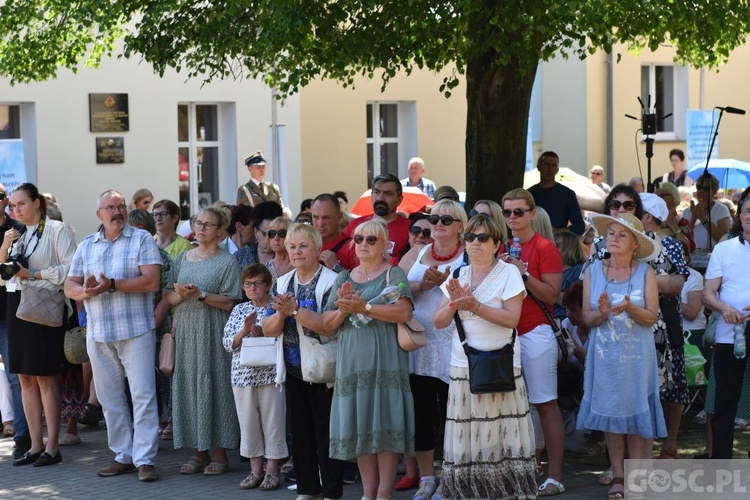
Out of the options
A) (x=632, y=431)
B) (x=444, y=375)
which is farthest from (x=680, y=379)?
(x=444, y=375)

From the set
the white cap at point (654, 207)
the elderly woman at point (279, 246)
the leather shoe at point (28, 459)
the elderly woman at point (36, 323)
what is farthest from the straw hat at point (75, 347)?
the white cap at point (654, 207)

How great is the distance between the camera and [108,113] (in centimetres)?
1947

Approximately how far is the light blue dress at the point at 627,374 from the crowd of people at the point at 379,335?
11mm

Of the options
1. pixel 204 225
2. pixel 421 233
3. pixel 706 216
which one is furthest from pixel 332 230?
Result: pixel 706 216

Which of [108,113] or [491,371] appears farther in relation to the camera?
[108,113]

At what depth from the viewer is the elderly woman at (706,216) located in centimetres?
1459

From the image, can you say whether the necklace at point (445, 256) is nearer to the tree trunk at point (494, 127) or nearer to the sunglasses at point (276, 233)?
the sunglasses at point (276, 233)

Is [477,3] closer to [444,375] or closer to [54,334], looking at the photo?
[444,375]

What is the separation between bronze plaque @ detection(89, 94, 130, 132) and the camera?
19281 millimetres

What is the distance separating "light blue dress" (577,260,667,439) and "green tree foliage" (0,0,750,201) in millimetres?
2959

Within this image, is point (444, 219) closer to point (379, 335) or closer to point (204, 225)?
point (379, 335)

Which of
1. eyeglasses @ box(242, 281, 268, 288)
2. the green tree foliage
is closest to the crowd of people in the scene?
eyeglasses @ box(242, 281, 268, 288)

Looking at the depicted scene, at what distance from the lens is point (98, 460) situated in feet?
33.5

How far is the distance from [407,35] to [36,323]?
4.12m
